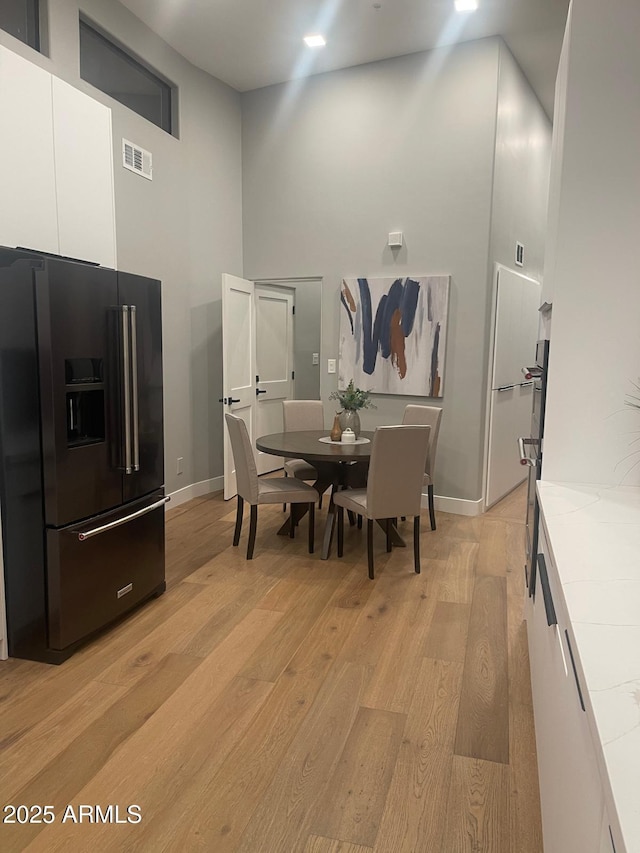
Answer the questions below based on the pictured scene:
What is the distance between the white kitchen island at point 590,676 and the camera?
82 centimetres

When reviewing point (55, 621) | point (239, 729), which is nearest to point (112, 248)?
point (55, 621)

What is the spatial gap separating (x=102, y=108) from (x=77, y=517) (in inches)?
83.4

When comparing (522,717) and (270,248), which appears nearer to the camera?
(522,717)

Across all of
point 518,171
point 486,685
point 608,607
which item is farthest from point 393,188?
point 608,607

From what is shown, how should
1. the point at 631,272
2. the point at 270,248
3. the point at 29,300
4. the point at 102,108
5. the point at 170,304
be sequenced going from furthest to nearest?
the point at 270,248, the point at 170,304, the point at 102,108, the point at 29,300, the point at 631,272

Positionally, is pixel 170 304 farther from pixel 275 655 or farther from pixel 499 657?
pixel 499 657

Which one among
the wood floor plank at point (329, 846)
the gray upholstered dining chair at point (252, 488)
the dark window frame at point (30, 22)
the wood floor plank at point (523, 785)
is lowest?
the wood floor plank at point (329, 846)

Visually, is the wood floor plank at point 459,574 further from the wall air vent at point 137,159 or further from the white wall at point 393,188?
the wall air vent at point 137,159

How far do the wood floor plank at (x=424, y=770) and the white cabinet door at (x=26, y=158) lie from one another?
256cm

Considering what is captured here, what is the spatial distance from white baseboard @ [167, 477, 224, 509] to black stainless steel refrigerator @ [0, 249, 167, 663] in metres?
2.03

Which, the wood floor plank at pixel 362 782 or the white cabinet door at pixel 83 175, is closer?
the wood floor plank at pixel 362 782

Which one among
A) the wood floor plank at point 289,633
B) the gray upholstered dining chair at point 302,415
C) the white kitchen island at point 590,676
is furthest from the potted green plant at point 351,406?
the white kitchen island at point 590,676

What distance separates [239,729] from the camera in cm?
221

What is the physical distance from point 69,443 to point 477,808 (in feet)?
6.79
